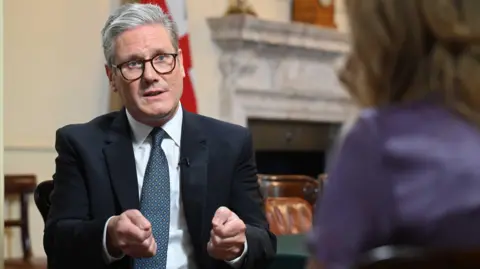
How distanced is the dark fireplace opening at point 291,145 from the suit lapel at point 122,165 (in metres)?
3.39

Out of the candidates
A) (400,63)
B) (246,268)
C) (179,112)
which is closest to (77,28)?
(179,112)

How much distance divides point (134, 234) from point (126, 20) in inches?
21.0

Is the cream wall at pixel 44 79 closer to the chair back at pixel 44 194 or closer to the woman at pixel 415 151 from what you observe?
the chair back at pixel 44 194

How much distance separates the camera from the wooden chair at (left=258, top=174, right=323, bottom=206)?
2.88m

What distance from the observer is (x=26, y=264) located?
3408 mm

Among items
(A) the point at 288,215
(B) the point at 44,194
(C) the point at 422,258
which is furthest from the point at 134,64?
(C) the point at 422,258

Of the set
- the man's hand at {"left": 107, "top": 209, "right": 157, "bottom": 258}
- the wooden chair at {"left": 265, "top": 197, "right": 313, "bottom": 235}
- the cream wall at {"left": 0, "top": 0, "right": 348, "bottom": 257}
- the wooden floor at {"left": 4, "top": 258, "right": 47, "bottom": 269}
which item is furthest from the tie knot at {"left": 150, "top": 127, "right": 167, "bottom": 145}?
the cream wall at {"left": 0, "top": 0, "right": 348, "bottom": 257}

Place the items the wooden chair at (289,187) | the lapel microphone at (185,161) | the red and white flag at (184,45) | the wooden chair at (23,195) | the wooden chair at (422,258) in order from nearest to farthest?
1. the wooden chair at (422,258)
2. the lapel microphone at (185,161)
3. the wooden chair at (289,187)
4. the wooden chair at (23,195)
5. the red and white flag at (184,45)

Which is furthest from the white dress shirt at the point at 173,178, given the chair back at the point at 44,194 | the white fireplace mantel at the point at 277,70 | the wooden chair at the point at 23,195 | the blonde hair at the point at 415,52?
the white fireplace mantel at the point at 277,70

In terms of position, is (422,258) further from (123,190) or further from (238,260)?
(123,190)

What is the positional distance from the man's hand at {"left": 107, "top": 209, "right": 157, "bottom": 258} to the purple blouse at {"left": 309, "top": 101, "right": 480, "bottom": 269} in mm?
735

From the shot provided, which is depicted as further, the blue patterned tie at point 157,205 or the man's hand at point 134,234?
the blue patterned tie at point 157,205

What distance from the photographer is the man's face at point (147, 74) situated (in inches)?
70.7

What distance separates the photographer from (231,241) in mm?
1593
